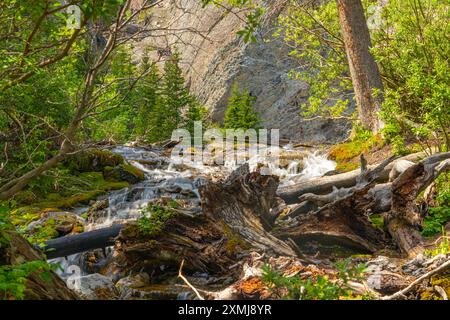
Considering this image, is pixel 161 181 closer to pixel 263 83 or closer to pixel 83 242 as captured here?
pixel 83 242

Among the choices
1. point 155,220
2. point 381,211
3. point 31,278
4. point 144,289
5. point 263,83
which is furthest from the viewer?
point 263,83

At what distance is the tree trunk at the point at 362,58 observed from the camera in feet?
37.3

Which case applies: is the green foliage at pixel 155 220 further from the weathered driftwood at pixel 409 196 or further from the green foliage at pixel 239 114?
the green foliage at pixel 239 114

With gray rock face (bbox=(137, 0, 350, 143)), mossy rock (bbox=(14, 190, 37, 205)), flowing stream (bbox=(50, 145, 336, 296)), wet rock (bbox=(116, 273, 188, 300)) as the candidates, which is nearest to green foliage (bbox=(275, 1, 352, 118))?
flowing stream (bbox=(50, 145, 336, 296))

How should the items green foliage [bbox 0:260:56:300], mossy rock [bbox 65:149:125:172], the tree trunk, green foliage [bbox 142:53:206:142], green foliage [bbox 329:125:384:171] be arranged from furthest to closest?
green foliage [bbox 142:53:206:142] → mossy rock [bbox 65:149:125:172] → the tree trunk → green foliage [bbox 329:125:384:171] → green foliage [bbox 0:260:56:300]

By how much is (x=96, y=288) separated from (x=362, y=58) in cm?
932

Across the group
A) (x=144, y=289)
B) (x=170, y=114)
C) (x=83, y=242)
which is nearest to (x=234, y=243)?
(x=144, y=289)

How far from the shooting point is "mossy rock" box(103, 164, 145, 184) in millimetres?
15320

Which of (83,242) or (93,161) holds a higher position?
(93,161)

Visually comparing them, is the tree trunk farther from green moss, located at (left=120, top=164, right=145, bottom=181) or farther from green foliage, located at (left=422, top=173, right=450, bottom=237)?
green moss, located at (left=120, top=164, right=145, bottom=181)

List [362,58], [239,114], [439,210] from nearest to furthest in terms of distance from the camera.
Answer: [439,210]
[362,58]
[239,114]

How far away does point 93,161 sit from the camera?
16.0 m

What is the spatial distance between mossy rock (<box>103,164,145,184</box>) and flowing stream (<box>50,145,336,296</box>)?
0.36m

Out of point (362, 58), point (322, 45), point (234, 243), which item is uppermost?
point (322, 45)
